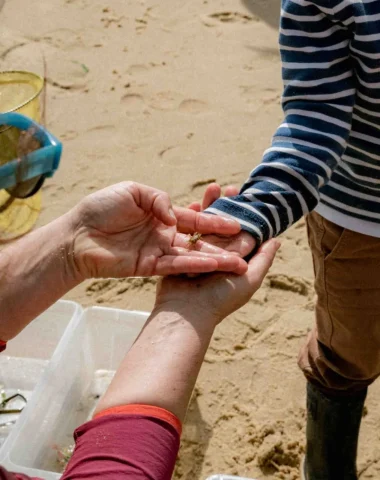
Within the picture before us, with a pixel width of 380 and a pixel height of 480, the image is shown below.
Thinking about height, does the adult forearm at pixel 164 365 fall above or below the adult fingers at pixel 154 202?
below

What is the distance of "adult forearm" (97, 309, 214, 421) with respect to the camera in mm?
1150

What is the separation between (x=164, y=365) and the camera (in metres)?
1.24

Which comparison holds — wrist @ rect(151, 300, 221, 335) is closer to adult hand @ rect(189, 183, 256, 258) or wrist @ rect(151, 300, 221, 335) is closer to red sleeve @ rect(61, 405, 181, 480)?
adult hand @ rect(189, 183, 256, 258)

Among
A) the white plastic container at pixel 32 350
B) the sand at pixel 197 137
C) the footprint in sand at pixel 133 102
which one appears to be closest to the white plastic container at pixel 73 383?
the white plastic container at pixel 32 350

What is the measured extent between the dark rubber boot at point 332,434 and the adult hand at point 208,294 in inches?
22.2

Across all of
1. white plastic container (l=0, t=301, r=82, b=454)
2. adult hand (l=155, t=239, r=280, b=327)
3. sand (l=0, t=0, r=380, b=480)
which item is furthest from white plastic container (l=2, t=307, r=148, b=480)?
adult hand (l=155, t=239, r=280, b=327)

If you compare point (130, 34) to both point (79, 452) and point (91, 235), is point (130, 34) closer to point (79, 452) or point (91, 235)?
point (91, 235)

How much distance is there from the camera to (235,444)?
215 centimetres

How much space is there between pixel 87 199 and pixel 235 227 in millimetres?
359

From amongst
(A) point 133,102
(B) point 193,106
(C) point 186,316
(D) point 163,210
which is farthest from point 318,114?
(A) point 133,102

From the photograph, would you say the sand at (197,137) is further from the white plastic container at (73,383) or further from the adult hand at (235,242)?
the adult hand at (235,242)

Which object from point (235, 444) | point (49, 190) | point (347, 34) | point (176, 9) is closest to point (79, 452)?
point (347, 34)

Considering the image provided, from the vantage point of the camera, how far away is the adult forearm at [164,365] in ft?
3.77

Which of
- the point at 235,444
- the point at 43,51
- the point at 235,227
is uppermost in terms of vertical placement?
the point at 235,227
